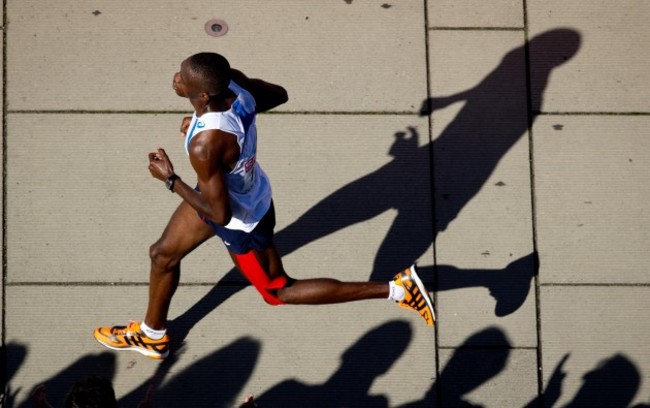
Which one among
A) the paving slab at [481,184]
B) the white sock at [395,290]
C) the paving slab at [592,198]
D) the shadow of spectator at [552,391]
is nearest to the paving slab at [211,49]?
the paving slab at [481,184]

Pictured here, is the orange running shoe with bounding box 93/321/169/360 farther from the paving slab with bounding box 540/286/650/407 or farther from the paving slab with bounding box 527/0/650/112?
the paving slab with bounding box 527/0/650/112

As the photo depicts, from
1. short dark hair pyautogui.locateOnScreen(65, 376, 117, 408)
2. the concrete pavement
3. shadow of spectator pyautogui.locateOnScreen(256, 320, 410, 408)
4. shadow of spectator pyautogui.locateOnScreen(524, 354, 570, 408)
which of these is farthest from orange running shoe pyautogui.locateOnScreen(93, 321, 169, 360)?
shadow of spectator pyautogui.locateOnScreen(524, 354, 570, 408)

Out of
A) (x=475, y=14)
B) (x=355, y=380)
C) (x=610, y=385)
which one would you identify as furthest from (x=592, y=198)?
(x=355, y=380)

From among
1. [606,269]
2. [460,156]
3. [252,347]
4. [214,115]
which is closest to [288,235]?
[252,347]

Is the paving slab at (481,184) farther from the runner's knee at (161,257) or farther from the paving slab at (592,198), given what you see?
the runner's knee at (161,257)

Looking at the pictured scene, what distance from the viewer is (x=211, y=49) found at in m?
6.14

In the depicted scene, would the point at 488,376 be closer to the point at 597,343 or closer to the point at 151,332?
the point at 597,343

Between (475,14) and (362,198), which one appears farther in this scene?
(475,14)

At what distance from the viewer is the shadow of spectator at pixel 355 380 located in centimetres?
538

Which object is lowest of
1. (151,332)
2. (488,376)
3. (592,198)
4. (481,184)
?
(488,376)

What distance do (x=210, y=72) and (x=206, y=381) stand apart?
7.34 ft

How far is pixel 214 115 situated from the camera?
414 cm

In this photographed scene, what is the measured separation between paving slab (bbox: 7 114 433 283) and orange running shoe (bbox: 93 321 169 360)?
0.40 metres

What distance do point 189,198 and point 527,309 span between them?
2587 mm
